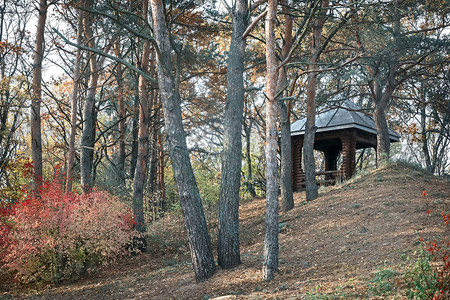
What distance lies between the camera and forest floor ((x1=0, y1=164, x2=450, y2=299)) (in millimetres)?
6125

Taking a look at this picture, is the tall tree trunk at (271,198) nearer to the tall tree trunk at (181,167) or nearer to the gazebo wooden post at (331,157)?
the tall tree trunk at (181,167)

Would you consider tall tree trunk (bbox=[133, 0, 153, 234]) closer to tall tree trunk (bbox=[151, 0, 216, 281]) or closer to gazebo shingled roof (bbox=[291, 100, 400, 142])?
tall tree trunk (bbox=[151, 0, 216, 281])

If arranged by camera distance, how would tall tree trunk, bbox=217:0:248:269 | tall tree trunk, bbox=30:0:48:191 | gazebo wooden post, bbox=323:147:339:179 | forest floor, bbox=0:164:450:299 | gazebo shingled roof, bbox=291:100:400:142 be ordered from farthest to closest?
gazebo wooden post, bbox=323:147:339:179, gazebo shingled roof, bbox=291:100:400:142, tall tree trunk, bbox=30:0:48:191, tall tree trunk, bbox=217:0:248:269, forest floor, bbox=0:164:450:299

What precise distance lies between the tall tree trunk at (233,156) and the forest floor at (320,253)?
457mm

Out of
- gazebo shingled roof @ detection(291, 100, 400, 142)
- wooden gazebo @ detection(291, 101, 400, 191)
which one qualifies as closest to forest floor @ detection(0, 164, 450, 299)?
wooden gazebo @ detection(291, 101, 400, 191)

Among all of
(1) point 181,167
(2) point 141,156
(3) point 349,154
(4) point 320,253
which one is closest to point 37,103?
(2) point 141,156

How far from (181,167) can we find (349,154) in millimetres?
9990

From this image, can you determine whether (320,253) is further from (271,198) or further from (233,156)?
(233,156)

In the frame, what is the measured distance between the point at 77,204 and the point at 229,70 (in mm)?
4804

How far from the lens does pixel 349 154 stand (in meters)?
15.9

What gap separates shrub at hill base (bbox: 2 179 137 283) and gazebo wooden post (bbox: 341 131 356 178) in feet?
30.8

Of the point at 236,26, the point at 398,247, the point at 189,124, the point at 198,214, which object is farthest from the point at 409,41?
the point at 189,124

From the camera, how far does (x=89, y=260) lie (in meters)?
10.2

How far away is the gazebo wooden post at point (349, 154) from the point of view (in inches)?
628
